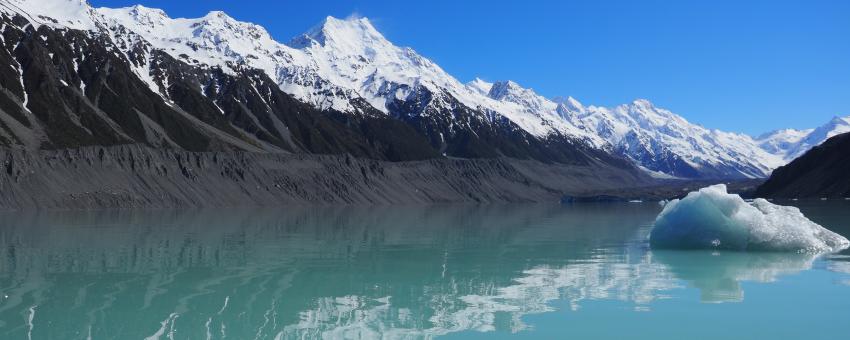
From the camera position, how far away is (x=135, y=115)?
166250 mm

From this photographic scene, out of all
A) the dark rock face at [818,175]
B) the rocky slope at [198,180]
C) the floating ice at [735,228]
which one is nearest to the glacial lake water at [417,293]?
the floating ice at [735,228]

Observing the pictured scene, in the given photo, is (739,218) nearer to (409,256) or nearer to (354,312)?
(409,256)

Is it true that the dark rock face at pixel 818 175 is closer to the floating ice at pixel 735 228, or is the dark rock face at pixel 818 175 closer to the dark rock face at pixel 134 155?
the dark rock face at pixel 134 155

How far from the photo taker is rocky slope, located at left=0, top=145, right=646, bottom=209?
322 ft

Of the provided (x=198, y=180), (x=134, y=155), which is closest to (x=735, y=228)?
(x=198, y=180)

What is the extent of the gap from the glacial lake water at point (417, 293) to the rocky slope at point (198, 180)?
7135cm

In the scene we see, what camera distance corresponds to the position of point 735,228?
102 feet

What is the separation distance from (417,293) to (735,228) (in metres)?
A: 16.5

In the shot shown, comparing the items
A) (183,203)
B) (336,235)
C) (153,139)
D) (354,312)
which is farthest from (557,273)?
(153,139)

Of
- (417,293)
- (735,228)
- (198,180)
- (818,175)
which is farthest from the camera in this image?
(818,175)

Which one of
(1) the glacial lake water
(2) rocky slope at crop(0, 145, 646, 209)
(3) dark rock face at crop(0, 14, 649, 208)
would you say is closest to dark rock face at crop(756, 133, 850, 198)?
(3) dark rock face at crop(0, 14, 649, 208)

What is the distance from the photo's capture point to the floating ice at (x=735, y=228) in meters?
30.0

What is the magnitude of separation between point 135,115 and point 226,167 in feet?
148

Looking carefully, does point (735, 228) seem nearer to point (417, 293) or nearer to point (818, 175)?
point (417, 293)
